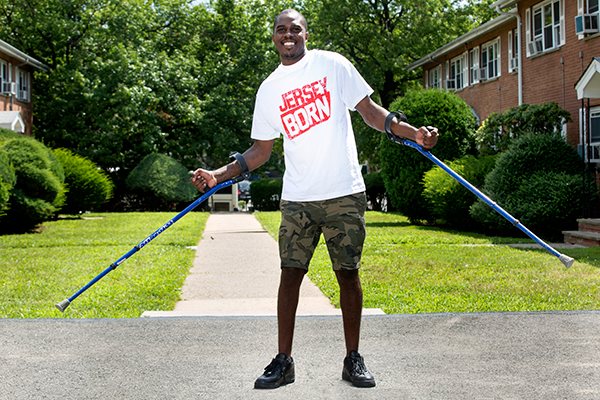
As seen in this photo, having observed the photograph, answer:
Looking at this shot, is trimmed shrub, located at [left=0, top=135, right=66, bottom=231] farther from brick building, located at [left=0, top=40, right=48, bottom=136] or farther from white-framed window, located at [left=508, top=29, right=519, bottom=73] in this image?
white-framed window, located at [left=508, top=29, right=519, bottom=73]

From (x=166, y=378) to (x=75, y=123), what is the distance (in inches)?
995

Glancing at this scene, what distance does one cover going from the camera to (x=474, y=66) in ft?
78.5

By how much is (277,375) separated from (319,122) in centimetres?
143

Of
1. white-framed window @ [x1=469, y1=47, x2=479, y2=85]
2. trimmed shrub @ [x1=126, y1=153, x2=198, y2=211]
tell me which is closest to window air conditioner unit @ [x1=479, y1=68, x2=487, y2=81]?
white-framed window @ [x1=469, y1=47, x2=479, y2=85]

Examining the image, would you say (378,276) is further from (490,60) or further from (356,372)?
→ (490,60)

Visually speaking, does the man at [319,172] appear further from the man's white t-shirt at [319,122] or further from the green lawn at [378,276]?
the green lawn at [378,276]

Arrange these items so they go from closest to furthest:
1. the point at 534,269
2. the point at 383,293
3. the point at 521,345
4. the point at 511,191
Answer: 1. the point at 521,345
2. the point at 383,293
3. the point at 534,269
4. the point at 511,191

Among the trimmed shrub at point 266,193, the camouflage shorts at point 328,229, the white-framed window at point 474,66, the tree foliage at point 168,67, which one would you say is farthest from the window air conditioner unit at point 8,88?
the camouflage shorts at point 328,229

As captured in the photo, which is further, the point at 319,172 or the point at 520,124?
the point at 520,124

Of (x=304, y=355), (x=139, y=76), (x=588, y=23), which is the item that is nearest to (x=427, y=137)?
(x=304, y=355)

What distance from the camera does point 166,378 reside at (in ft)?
12.9

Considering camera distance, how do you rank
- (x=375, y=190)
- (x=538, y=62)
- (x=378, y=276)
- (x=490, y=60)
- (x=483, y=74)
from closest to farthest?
(x=378, y=276)
(x=538, y=62)
(x=490, y=60)
(x=483, y=74)
(x=375, y=190)

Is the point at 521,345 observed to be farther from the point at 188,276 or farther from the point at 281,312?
the point at 188,276

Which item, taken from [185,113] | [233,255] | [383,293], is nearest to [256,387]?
[383,293]
